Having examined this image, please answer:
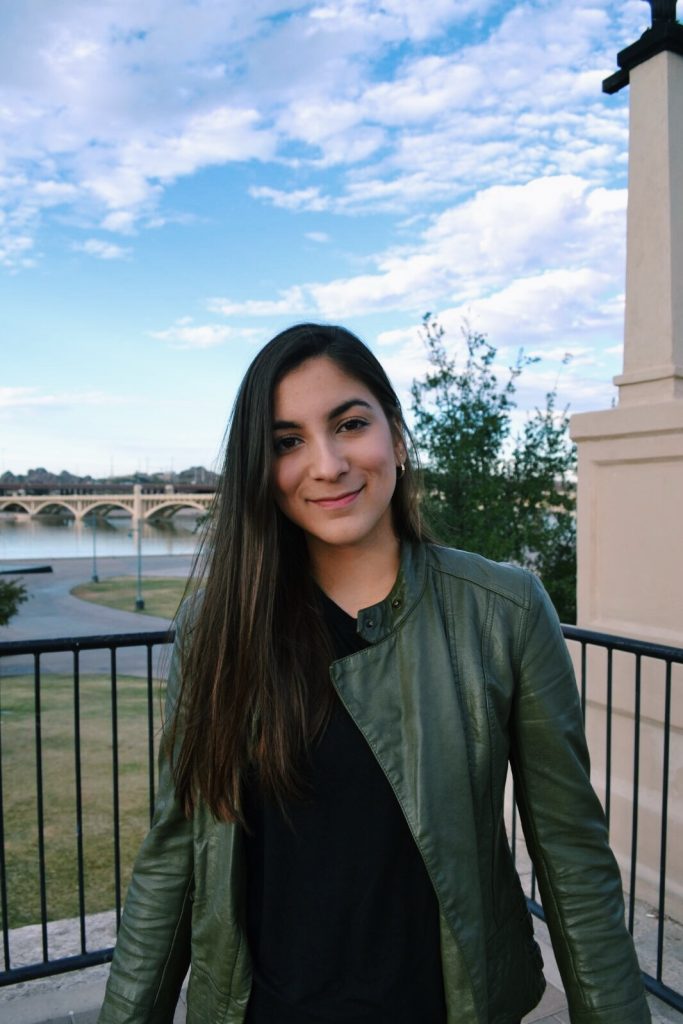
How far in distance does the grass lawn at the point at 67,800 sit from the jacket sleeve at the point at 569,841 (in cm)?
176

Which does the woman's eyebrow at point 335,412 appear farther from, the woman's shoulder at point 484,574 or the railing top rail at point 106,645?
the railing top rail at point 106,645

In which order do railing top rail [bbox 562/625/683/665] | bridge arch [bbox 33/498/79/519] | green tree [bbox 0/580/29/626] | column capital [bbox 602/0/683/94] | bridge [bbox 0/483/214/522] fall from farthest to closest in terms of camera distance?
bridge arch [bbox 33/498/79/519], bridge [bbox 0/483/214/522], green tree [bbox 0/580/29/626], column capital [bbox 602/0/683/94], railing top rail [bbox 562/625/683/665]

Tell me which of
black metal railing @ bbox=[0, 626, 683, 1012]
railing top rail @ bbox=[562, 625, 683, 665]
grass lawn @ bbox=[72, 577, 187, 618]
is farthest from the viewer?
grass lawn @ bbox=[72, 577, 187, 618]

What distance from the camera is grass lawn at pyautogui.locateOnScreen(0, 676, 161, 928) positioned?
5.08 m

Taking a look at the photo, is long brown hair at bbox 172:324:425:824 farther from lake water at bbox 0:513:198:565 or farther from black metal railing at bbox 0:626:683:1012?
lake water at bbox 0:513:198:565

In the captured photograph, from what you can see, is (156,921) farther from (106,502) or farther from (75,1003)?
(106,502)

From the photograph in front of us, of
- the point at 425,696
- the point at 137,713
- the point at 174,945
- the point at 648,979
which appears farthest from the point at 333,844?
the point at 137,713

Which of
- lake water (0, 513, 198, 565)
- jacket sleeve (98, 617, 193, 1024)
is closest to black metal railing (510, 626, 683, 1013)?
jacket sleeve (98, 617, 193, 1024)

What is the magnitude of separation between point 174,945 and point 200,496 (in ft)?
176

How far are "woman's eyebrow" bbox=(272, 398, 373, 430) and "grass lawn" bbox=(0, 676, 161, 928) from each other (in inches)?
68.0

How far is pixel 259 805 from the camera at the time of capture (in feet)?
4.33

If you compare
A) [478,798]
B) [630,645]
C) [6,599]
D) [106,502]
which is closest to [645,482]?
[630,645]

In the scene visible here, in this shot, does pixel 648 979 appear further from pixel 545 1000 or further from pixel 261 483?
pixel 261 483

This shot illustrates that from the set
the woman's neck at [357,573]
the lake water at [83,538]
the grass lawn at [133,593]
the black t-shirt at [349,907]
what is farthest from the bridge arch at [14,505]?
the black t-shirt at [349,907]
